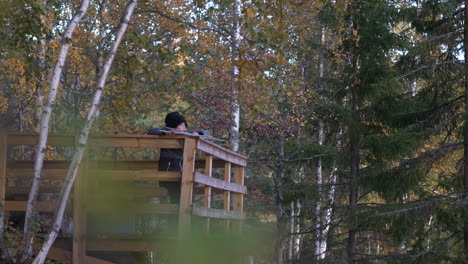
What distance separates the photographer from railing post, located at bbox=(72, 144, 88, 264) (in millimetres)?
6684

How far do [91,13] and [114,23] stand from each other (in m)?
2.05

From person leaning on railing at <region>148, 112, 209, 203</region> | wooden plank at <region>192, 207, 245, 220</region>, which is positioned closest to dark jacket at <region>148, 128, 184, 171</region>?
person leaning on railing at <region>148, 112, 209, 203</region>

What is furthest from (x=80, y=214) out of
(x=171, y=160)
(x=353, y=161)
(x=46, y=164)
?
(x=353, y=161)

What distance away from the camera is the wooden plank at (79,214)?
668 centimetres

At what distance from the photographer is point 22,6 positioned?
8.62m

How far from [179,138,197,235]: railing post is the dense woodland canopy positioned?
3.90 ft

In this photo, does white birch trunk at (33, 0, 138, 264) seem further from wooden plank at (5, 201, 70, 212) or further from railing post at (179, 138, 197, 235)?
railing post at (179, 138, 197, 235)

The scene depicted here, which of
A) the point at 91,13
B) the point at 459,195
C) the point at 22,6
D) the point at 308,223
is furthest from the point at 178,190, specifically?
the point at 308,223

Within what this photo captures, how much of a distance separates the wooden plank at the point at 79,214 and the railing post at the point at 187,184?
1.03m

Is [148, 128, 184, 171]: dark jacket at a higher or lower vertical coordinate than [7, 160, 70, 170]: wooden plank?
higher

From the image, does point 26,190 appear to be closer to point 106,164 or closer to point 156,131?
point 106,164

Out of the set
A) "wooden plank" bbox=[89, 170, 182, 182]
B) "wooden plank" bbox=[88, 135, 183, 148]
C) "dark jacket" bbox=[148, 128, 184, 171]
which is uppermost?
"wooden plank" bbox=[88, 135, 183, 148]

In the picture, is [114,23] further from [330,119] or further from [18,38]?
[18,38]

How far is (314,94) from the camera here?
19391 mm
